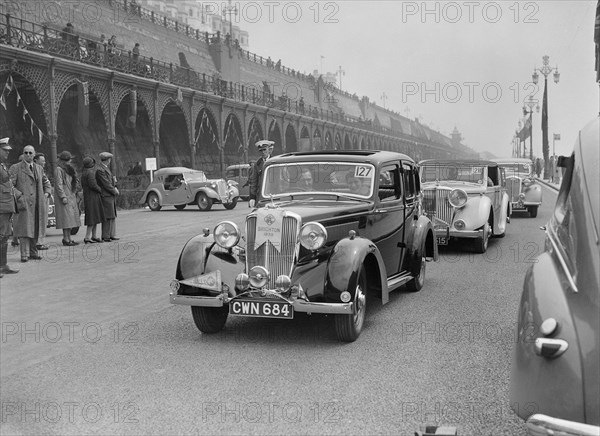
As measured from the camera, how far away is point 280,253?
16.6 ft

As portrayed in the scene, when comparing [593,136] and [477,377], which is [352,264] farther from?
[593,136]

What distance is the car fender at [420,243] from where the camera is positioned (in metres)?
6.89

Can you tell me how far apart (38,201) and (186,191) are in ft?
41.8

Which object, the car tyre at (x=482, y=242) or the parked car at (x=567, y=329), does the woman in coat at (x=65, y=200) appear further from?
the parked car at (x=567, y=329)

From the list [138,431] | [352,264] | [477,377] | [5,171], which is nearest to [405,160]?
[352,264]

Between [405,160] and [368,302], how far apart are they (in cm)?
172

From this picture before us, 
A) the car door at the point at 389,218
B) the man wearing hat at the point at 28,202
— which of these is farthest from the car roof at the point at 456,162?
the man wearing hat at the point at 28,202

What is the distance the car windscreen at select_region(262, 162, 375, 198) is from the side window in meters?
0.20

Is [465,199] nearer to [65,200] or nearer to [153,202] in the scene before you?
[65,200]

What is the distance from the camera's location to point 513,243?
11.2m

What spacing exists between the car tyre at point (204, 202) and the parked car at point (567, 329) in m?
19.2

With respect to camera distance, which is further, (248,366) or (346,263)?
(346,263)

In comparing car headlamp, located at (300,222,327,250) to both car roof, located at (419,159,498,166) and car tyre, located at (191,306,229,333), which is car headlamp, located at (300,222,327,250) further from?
car roof, located at (419,159,498,166)

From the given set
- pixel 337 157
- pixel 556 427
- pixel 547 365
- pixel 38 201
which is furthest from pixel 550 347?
pixel 38 201
